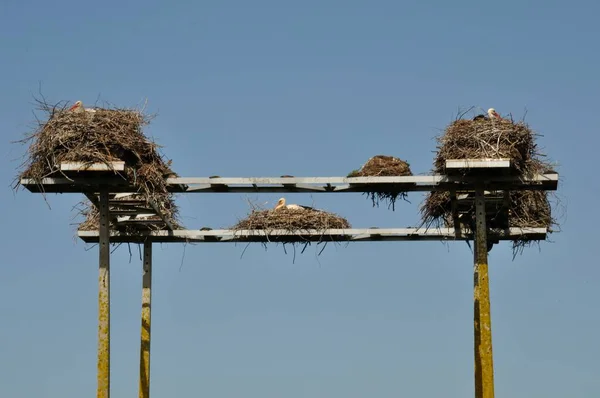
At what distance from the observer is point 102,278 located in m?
19.1

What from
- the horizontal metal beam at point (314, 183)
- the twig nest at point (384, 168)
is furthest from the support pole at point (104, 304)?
the twig nest at point (384, 168)

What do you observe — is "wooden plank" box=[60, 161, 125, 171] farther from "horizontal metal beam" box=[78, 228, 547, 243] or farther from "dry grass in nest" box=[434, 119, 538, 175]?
"dry grass in nest" box=[434, 119, 538, 175]

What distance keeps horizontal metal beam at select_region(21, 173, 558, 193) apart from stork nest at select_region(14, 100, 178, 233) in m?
0.19

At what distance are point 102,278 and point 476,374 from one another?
578 centimetres

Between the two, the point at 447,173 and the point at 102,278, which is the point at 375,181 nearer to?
the point at 447,173

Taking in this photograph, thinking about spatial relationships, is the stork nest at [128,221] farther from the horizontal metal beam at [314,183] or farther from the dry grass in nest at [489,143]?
the dry grass in nest at [489,143]

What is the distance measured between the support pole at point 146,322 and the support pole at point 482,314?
5.30 metres

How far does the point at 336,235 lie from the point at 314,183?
202 cm

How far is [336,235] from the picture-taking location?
21.7 m

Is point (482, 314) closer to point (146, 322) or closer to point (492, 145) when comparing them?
point (492, 145)

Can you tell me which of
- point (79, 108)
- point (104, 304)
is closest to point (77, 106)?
point (79, 108)

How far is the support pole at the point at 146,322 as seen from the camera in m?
22.1

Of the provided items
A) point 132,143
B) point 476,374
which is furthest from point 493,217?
point 132,143

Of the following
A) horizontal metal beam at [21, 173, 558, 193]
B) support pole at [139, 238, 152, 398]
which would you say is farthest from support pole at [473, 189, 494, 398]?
support pole at [139, 238, 152, 398]
